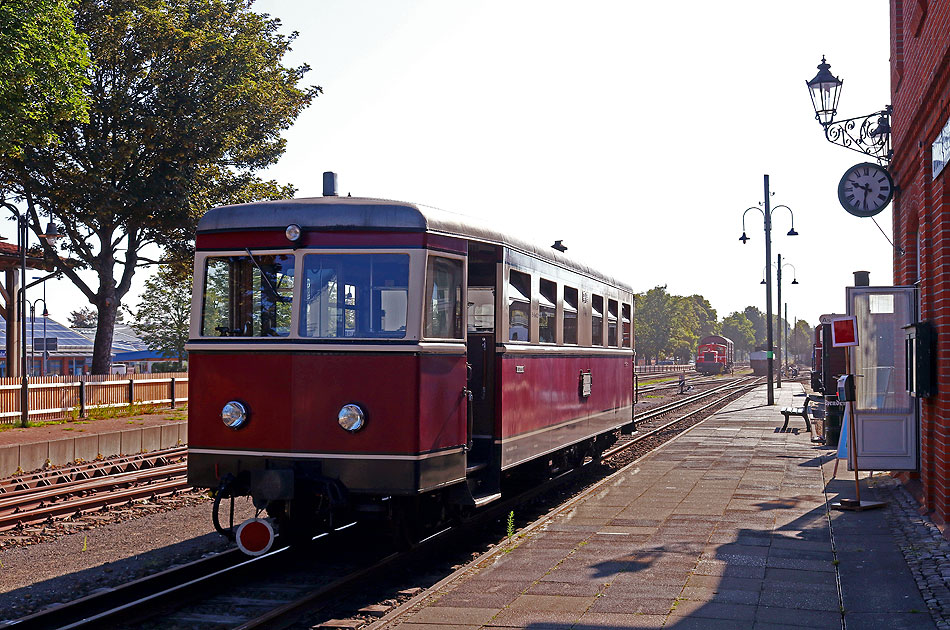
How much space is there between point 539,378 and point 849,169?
6121 mm

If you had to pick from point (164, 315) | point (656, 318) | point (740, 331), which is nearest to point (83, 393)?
point (164, 315)

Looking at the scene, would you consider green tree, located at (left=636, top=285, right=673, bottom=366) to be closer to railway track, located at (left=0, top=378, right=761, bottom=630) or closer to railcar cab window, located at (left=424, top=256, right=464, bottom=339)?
railway track, located at (left=0, top=378, right=761, bottom=630)

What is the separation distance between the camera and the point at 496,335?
10016 mm

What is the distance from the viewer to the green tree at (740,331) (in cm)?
18512

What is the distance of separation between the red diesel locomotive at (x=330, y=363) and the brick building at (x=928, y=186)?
5117 millimetres

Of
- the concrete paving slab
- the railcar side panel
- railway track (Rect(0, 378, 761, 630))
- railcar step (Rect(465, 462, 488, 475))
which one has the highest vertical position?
the railcar side panel

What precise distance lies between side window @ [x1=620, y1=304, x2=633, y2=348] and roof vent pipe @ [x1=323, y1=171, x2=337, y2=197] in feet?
25.4

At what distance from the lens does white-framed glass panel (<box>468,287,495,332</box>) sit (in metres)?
10.2

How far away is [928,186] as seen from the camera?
38.7 ft

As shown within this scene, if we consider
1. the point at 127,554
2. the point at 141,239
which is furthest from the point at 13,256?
the point at 127,554

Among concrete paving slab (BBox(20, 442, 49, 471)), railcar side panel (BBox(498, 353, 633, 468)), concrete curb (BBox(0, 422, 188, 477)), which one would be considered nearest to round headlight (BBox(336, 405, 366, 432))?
railcar side panel (BBox(498, 353, 633, 468))

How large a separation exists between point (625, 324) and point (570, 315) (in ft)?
14.7

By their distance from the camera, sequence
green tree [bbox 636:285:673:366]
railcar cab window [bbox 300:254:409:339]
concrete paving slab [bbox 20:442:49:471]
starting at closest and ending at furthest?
1. railcar cab window [bbox 300:254:409:339]
2. concrete paving slab [bbox 20:442:49:471]
3. green tree [bbox 636:285:673:366]

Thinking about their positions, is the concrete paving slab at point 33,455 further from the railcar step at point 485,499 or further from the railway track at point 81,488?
the railcar step at point 485,499
